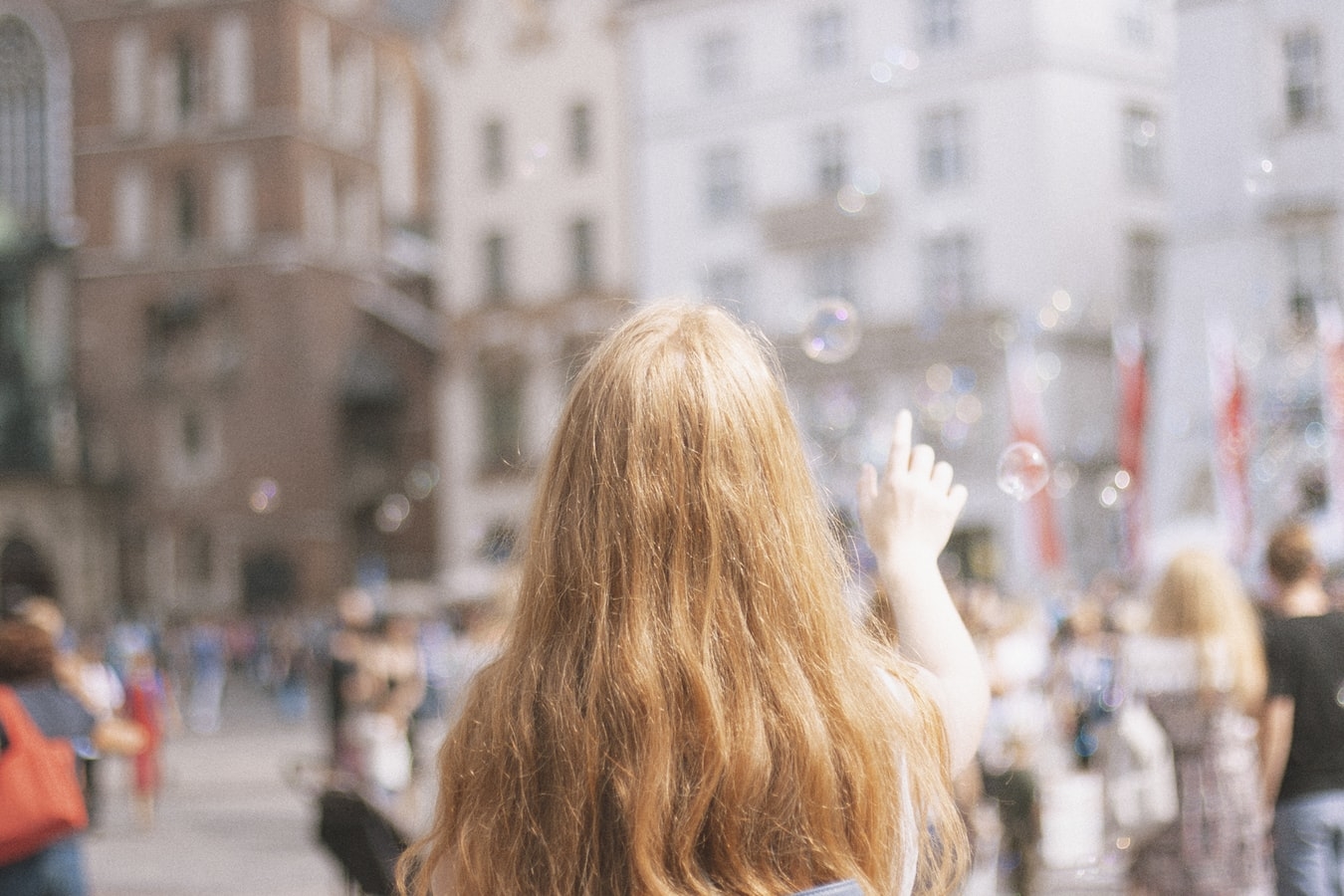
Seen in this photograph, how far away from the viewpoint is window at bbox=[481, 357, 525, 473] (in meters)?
31.7

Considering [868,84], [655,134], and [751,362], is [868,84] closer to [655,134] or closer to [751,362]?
[655,134]

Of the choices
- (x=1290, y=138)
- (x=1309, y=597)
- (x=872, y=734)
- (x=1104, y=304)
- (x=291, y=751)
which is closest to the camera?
(x=872, y=734)

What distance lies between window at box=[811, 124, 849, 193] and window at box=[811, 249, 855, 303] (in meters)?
1.28

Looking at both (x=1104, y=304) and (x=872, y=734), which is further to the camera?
(x=1104, y=304)

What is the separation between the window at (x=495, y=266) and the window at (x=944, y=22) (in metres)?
12.3

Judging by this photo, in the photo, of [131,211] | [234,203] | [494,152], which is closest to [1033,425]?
[494,152]

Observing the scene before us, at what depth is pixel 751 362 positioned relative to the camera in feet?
4.89

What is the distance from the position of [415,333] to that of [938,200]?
14.3 metres

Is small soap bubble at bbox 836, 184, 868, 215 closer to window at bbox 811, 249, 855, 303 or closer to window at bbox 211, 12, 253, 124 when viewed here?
window at bbox 811, 249, 855, 303

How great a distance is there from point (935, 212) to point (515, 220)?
Answer: 1051 centimetres

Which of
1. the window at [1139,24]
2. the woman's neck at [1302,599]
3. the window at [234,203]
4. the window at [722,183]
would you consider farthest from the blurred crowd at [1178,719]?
the window at [234,203]

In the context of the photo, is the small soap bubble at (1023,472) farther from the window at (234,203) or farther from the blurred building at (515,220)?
the window at (234,203)

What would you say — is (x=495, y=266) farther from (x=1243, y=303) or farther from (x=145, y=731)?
(x=145, y=731)

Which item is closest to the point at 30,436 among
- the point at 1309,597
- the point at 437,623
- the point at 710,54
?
the point at 437,623
